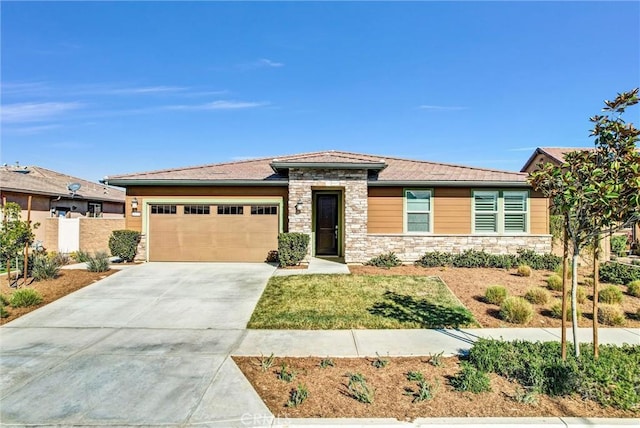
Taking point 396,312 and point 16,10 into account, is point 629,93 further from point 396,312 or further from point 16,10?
point 16,10

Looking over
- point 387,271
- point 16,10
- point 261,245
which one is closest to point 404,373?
point 387,271

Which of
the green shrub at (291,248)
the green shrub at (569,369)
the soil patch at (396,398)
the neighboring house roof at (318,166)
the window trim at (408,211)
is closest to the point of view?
the soil patch at (396,398)

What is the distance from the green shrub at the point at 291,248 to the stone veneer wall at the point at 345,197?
2.13ft

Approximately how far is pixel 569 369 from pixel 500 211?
31.4ft

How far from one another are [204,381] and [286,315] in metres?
2.82

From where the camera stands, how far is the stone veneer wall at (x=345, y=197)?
11945 mm

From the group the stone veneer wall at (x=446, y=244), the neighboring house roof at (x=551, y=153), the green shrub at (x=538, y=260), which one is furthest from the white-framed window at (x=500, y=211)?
the neighboring house roof at (x=551, y=153)

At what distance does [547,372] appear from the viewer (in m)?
4.16

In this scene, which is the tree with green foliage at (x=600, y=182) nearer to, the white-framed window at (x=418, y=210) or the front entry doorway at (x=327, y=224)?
the white-framed window at (x=418, y=210)

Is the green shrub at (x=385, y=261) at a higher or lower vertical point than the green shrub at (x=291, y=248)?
lower

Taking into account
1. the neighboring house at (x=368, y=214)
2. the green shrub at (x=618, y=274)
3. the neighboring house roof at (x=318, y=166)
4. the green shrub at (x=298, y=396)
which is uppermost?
the neighboring house roof at (x=318, y=166)

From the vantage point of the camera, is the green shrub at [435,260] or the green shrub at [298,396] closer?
the green shrub at [298,396]

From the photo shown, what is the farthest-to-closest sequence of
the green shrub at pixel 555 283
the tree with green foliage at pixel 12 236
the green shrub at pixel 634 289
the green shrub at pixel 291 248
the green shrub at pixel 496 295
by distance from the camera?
1. the green shrub at pixel 291 248
2. the tree with green foliage at pixel 12 236
3. the green shrub at pixel 555 283
4. the green shrub at pixel 634 289
5. the green shrub at pixel 496 295

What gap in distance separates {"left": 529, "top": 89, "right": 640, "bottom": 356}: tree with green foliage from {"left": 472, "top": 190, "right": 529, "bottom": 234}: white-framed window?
27.7 ft
